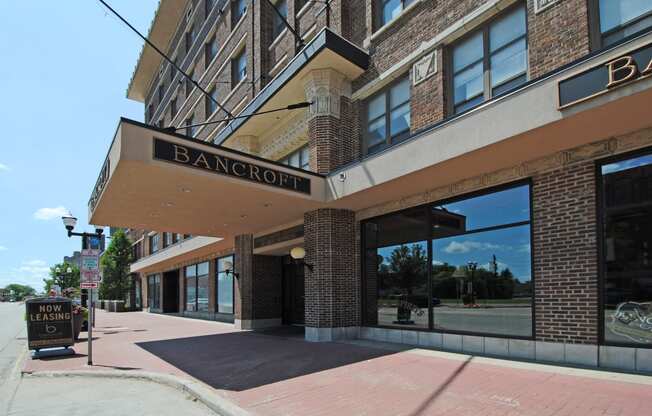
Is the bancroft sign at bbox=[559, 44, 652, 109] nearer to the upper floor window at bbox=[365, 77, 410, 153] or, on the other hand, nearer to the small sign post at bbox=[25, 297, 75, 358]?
the upper floor window at bbox=[365, 77, 410, 153]

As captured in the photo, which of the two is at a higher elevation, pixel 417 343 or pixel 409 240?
pixel 409 240

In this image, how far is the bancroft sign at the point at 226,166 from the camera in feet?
29.0

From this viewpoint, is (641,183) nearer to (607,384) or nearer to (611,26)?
(611,26)

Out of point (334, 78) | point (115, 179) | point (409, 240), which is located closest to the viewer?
point (115, 179)

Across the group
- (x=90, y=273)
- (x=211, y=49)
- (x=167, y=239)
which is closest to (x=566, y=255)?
(x=90, y=273)

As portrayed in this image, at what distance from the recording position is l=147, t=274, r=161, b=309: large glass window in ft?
108

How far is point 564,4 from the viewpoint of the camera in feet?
26.3

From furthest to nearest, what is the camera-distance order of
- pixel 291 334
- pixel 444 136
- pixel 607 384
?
pixel 291 334 < pixel 444 136 < pixel 607 384

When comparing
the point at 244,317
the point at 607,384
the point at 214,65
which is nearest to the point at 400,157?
the point at 607,384

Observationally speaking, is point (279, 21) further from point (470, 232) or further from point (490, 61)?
point (470, 232)

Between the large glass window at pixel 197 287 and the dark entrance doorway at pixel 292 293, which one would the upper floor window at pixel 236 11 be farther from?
the large glass window at pixel 197 287

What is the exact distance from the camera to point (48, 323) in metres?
11.5

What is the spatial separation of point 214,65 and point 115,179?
1525 cm

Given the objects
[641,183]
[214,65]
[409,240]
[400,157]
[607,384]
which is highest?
[214,65]
